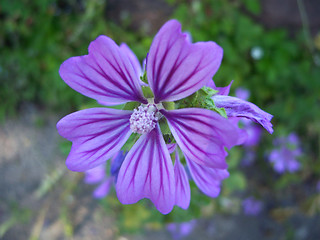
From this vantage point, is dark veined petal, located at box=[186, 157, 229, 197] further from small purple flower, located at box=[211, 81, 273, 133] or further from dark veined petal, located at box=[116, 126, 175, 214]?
small purple flower, located at box=[211, 81, 273, 133]

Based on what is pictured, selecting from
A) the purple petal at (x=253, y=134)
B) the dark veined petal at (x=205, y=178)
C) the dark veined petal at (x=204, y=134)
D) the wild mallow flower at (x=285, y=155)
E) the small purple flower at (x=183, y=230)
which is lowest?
the small purple flower at (x=183, y=230)

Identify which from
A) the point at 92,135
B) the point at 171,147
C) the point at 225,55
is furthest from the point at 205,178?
the point at 225,55

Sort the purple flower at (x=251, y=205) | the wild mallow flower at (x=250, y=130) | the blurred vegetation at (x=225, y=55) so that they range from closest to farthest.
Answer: the blurred vegetation at (x=225, y=55) < the wild mallow flower at (x=250, y=130) < the purple flower at (x=251, y=205)

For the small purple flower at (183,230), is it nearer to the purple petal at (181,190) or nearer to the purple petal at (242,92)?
the purple petal at (242,92)

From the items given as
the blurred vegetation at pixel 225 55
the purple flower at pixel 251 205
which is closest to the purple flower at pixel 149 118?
A: the blurred vegetation at pixel 225 55

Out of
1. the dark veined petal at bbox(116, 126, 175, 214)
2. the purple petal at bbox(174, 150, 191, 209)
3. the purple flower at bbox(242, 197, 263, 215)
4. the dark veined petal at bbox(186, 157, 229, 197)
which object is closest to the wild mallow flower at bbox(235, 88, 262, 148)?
the purple flower at bbox(242, 197, 263, 215)

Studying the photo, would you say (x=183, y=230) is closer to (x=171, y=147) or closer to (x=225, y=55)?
(x=225, y=55)

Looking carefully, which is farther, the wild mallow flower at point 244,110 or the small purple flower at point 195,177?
the small purple flower at point 195,177
